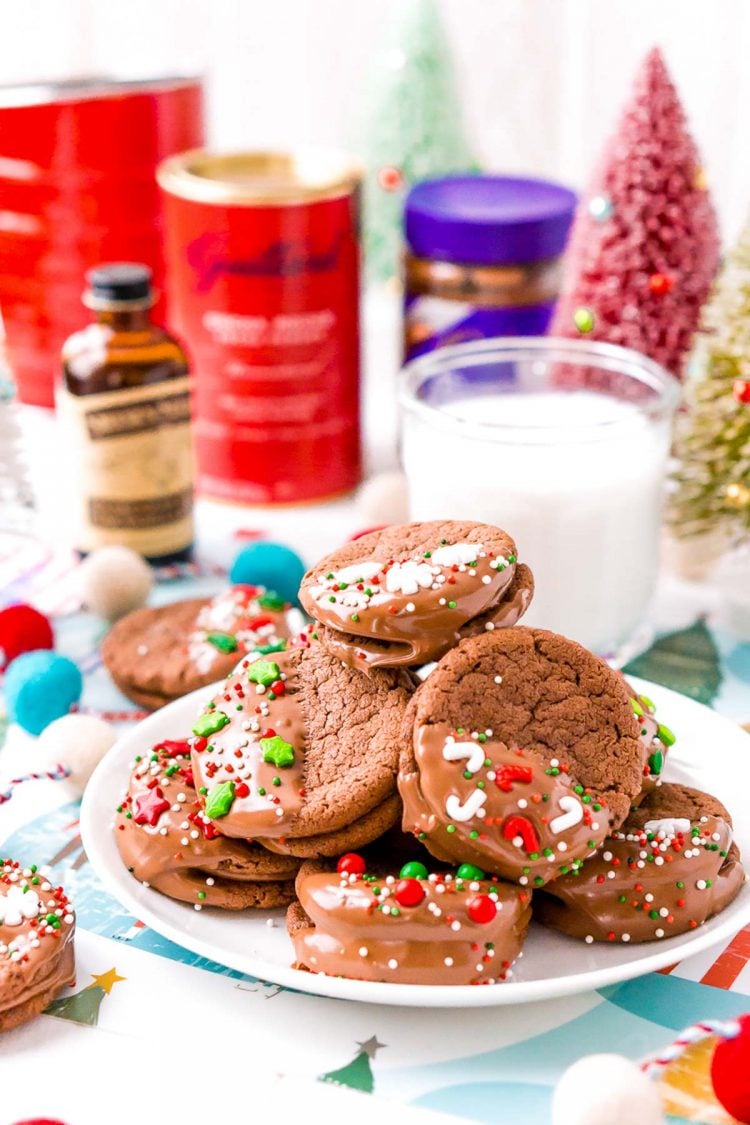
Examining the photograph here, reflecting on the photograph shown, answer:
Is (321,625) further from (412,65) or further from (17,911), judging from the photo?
(412,65)

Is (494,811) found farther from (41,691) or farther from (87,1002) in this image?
(41,691)

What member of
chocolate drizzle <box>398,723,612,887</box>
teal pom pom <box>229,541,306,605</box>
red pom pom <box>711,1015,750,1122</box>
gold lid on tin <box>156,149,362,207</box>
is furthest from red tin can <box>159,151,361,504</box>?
red pom pom <box>711,1015,750,1122</box>

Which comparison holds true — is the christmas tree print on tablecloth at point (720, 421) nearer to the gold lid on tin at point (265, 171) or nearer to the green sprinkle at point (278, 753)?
the gold lid on tin at point (265, 171)

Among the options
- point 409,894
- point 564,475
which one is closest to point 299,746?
point 409,894

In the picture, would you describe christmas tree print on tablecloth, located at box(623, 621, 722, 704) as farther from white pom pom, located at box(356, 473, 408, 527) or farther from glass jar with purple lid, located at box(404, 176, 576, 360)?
glass jar with purple lid, located at box(404, 176, 576, 360)

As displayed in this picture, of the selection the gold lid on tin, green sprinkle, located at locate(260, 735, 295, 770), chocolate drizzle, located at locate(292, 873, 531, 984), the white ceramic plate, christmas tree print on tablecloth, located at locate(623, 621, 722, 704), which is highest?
the gold lid on tin

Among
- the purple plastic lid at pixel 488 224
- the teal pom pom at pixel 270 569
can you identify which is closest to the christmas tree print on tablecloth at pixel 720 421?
the purple plastic lid at pixel 488 224
